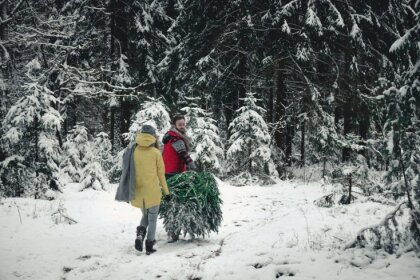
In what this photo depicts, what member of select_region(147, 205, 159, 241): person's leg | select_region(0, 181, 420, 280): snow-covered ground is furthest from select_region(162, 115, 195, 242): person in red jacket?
select_region(0, 181, 420, 280): snow-covered ground

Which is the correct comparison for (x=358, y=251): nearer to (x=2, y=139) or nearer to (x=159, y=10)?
(x=2, y=139)

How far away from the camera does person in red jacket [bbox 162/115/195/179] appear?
6590 mm

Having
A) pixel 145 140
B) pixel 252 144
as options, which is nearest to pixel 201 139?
pixel 252 144

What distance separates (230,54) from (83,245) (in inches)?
475

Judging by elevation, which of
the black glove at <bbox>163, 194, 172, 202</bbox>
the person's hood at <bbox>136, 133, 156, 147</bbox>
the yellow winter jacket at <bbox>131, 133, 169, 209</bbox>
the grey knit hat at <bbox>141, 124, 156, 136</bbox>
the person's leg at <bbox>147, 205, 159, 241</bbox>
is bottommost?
the person's leg at <bbox>147, 205, 159, 241</bbox>

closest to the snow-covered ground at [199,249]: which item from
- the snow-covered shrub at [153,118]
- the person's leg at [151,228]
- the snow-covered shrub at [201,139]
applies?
the person's leg at [151,228]

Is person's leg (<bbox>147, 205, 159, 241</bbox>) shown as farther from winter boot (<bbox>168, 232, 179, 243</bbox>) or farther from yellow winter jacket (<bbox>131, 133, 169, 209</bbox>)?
winter boot (<bbox>168, 232, 179, 243</bbox>)

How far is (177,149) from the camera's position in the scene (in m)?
6.60

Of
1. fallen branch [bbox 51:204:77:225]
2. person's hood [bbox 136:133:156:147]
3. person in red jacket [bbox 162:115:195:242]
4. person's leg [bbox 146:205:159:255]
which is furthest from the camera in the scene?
fallen branch [bbox 51:204:77:225]

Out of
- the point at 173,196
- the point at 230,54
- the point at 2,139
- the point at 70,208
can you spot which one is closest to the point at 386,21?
the point at 230,54

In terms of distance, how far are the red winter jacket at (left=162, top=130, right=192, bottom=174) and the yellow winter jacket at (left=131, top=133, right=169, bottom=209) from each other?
57cm

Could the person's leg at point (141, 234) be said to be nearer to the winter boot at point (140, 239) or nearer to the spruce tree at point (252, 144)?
the winter boot at point (140, 239)

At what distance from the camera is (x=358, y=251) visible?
477cm

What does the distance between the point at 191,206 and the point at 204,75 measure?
34.2 feet
